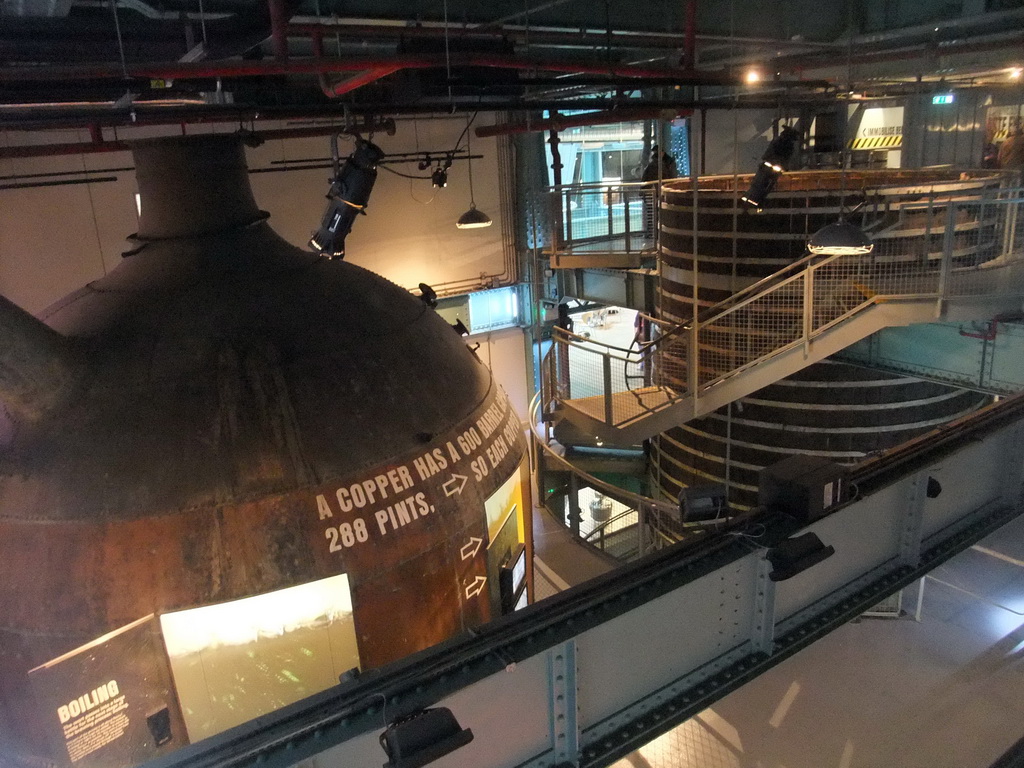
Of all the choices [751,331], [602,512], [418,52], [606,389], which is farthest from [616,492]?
[418,52]

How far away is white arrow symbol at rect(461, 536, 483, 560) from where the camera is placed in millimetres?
5887

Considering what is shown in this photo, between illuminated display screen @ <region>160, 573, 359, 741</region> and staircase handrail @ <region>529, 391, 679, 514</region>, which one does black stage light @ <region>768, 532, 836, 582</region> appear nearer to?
illuminated display screen @ <region>160, 573, 359, 741</region>

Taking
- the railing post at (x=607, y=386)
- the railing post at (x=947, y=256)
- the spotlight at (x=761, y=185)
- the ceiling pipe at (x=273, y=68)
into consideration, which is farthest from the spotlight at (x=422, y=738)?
the spotlight at (x=761, y=185)

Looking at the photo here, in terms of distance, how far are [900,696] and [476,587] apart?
371cm

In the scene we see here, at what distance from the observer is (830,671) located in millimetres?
7051

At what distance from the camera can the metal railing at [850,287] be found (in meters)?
7.54

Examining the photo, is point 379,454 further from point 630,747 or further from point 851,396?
point 851,396

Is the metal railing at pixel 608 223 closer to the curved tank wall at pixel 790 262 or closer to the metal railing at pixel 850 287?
the curved tank wall at pixel 790 262

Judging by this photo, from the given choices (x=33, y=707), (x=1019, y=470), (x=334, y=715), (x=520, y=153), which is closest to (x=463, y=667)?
(x=334, y=715)

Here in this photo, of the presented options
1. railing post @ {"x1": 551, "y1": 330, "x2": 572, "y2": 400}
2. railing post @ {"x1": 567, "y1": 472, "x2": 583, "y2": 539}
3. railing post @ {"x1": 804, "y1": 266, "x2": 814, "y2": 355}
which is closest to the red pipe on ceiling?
railing post @ {"x1": 804, "y1": 266, "x2": 814, "y2": 355}

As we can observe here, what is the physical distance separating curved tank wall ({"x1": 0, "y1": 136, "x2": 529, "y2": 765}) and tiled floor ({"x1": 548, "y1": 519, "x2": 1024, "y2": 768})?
233 cm

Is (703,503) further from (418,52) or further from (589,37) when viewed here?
(589,37)

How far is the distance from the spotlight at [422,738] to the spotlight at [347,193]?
17.4 feet

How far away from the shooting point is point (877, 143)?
15961 millimetres
